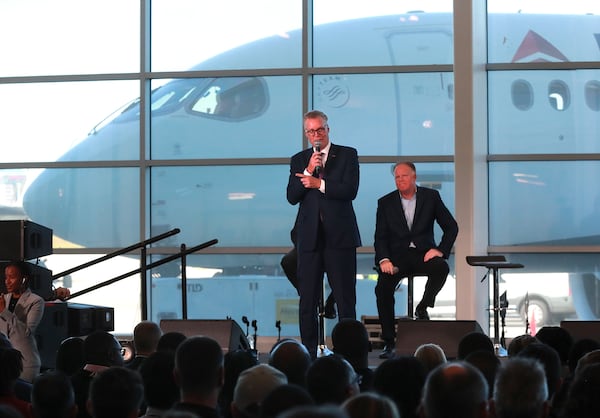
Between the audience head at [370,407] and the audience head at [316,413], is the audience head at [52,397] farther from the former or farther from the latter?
the audience head at [316,413]

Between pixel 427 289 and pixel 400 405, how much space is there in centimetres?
375

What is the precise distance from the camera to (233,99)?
951 cm

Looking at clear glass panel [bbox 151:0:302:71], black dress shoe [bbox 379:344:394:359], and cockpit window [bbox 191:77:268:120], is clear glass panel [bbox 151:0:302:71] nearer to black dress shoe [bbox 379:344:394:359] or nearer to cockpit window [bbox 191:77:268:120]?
cockpit window [bbox 191:77:268:120]

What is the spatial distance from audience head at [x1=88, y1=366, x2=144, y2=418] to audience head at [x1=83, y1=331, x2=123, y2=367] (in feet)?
5.04

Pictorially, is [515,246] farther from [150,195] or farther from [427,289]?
[150,195]

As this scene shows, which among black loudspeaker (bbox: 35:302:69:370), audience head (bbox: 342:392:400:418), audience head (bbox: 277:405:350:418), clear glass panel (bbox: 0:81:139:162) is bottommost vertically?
black loudspeaker (bbox: 35:302:69:370)

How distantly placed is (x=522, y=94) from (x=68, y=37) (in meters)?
4.11

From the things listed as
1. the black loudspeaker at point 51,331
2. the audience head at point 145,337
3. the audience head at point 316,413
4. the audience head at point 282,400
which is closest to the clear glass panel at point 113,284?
the black loudspeaker at point 51,331

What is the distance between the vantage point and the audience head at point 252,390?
3.02 metres

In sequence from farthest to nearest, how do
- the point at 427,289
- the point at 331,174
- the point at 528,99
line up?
1. the point at 528,99
2. the point at 427,289
3. the point at 331,174

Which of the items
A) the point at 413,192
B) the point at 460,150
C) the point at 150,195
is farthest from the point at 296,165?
the point at 150,195

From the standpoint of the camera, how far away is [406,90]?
9297 millimetres

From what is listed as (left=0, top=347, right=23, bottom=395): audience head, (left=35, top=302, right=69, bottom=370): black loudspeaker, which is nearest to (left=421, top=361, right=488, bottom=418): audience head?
(left=0, top=347, right=23, bottom=395): audience head

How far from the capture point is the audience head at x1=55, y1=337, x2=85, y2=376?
478 centimetres
